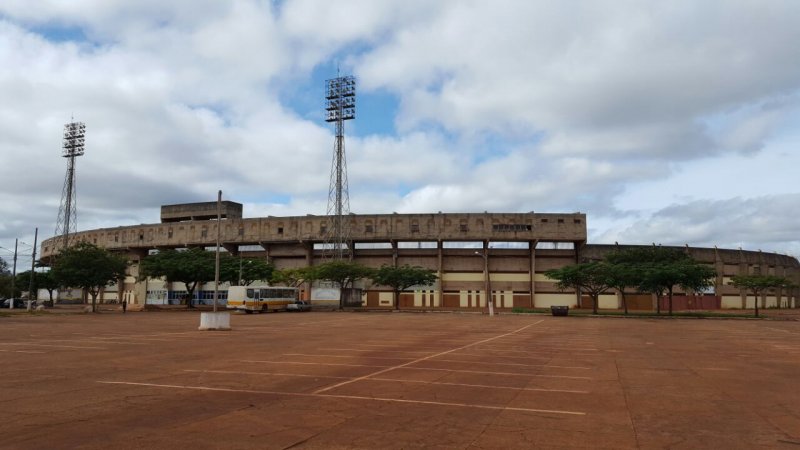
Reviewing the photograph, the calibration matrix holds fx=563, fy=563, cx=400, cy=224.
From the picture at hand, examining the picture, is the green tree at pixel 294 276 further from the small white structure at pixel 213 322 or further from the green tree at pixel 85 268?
the small white structure at pixel 213 322

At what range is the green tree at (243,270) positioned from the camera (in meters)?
67.2

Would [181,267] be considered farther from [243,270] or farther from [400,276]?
[400,276]

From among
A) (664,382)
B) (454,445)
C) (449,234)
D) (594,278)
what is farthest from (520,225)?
(454,445)

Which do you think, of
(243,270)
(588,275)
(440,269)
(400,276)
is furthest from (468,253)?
(243,270)

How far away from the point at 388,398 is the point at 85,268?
54.4 m

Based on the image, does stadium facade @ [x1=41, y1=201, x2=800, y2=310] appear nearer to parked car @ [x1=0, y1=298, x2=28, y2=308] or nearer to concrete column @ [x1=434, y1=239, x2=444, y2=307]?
concrete column @ [x1=434, y1=239, x2=444, y2=307]

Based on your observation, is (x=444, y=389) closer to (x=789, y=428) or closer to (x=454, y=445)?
(x=454, y=445)

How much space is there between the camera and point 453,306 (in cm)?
7731

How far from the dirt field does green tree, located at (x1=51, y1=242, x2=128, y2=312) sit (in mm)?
39712

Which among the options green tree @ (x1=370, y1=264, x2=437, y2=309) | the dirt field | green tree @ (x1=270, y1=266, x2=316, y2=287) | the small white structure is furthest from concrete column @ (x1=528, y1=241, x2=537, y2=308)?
the dirt field

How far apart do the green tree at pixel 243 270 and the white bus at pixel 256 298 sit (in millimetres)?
9341

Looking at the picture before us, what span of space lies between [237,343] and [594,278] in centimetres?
4527

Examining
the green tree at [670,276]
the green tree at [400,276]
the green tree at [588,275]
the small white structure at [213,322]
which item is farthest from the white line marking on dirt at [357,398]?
the green tree at [400,276]

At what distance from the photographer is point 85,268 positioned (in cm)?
5541
